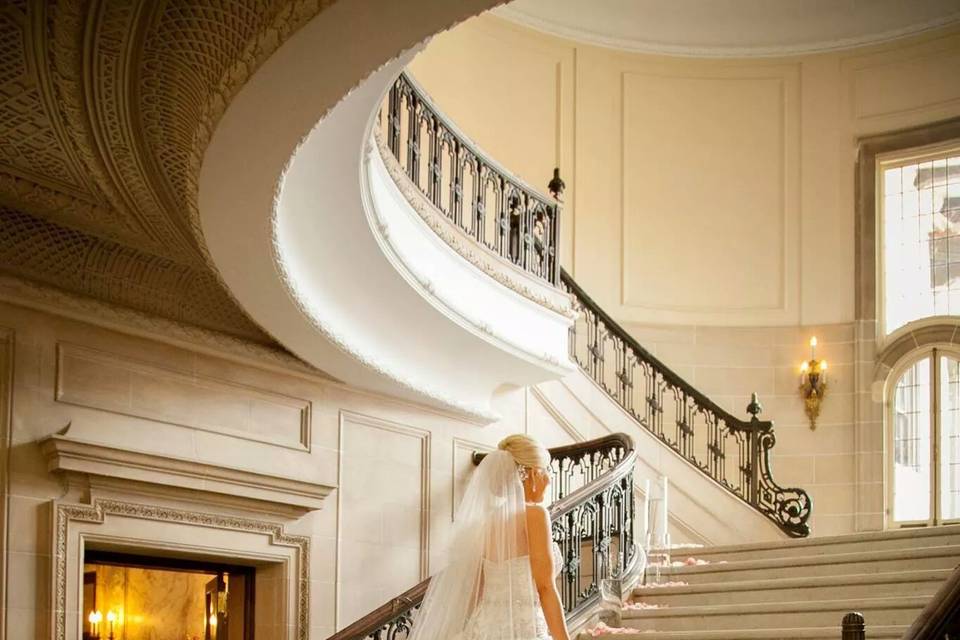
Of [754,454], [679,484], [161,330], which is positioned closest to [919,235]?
[754,454]

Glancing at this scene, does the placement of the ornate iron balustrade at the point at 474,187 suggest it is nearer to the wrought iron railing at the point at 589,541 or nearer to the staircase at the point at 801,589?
the wrought iron railing at the point at 589,541

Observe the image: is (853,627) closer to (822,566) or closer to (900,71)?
(822,566)

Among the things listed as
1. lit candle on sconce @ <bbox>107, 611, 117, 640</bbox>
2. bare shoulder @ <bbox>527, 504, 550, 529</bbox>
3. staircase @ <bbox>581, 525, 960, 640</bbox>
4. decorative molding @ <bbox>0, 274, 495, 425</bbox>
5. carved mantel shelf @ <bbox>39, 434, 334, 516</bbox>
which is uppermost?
decorative molding @ <bbox>0, 274, 495, 425</bbox>

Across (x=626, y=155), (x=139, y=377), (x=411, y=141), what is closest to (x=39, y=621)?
(x=139, y=377)

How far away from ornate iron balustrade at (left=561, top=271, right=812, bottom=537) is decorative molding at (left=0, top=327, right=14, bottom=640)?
19.3 feet

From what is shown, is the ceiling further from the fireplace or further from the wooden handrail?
the wooden handrail

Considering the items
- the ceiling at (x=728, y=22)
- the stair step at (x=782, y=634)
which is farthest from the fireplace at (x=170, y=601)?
the ceiling at (x=728, y=22)

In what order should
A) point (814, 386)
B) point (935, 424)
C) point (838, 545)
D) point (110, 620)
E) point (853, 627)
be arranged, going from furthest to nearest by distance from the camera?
point (814, 386) < point (935, 424) < point (110, 620) < point (838, 545) < point (853, 627)

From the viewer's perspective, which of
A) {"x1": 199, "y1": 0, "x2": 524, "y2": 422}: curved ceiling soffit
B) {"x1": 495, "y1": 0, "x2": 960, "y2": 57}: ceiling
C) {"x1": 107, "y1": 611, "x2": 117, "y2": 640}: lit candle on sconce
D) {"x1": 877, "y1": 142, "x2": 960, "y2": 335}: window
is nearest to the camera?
{"x1": 199, "y1": 0, "x2": 524, "y2": 422}: curved ceiling soffit

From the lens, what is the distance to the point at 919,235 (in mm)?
13688

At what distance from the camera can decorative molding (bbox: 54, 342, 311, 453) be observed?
759 cm

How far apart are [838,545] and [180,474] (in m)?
4.41

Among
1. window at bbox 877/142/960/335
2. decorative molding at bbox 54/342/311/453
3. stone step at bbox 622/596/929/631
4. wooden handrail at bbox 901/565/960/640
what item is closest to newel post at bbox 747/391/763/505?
window at bbox 877/142/960/335

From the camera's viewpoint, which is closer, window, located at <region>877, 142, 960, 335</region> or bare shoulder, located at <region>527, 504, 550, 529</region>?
bare shoulder, located at <region>527, 504, 550, 529</region>
